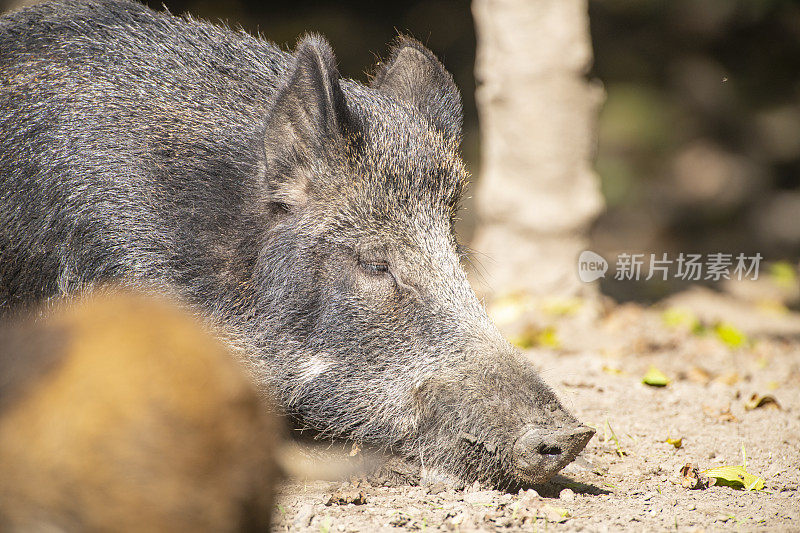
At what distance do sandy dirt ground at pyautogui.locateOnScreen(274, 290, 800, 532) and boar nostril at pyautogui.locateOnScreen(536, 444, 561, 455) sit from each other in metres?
0.16

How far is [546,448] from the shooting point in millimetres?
2635

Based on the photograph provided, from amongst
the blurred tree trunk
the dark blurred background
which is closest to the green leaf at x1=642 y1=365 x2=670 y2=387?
the blurred tree trunk

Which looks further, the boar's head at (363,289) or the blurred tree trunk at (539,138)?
the blurred tree trunk at (539,138)

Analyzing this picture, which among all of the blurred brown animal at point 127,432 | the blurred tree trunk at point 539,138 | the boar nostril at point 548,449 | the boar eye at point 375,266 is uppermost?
the blurred tree trunk at point 539,138

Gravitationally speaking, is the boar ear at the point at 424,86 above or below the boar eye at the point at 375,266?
above

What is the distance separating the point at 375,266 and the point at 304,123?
58 centimetres

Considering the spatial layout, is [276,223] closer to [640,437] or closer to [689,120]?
[640,437]

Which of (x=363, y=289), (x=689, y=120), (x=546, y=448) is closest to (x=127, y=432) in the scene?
(x=546, y=448)

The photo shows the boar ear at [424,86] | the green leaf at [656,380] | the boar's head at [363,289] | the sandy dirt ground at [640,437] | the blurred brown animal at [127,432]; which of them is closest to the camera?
the blurred brown animal at [127,432]

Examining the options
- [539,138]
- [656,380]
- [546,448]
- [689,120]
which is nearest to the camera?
[546,448]

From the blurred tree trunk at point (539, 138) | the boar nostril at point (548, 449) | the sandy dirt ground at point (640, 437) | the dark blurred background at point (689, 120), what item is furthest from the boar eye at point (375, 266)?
the dark blurred background at point (689, 120)

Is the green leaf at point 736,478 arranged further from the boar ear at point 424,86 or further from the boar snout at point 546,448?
the boar ear at point 424,86

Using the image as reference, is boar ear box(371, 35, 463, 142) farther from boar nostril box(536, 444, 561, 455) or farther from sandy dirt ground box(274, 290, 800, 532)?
boar nostril box(536, 444, 561, 455)

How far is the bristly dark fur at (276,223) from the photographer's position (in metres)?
3.03
